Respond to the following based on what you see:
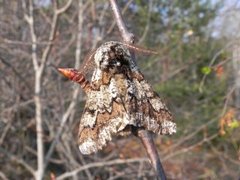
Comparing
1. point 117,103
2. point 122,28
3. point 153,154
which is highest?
point 122,28

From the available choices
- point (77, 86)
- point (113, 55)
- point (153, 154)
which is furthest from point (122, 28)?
point (77, 86)

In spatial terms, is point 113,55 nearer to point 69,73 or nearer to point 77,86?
point 69,73

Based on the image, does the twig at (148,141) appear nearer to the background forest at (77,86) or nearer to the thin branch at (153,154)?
the thin branch at (153,154)

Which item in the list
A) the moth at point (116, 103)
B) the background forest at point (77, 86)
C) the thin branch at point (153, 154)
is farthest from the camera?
the background forest at point (77, 86)

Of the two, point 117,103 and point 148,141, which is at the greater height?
point 117,103

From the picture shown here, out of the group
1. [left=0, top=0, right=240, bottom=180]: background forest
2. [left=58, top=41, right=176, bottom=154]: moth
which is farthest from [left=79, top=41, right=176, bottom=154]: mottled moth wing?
[left=0, top=0, right=240, bottom=180]: background forest

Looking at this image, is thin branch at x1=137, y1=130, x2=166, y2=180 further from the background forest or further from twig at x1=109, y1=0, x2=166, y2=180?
the background forest

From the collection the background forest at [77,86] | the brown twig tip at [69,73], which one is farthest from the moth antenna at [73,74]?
the background forest at [77,86]
